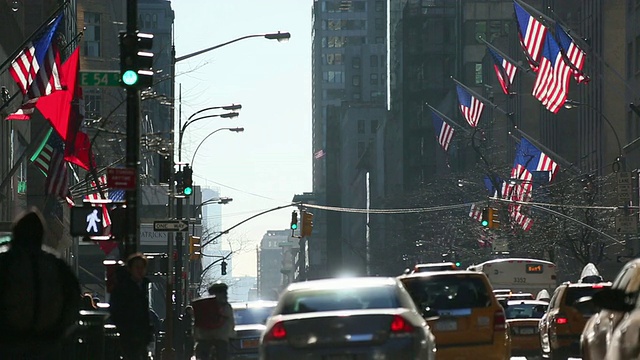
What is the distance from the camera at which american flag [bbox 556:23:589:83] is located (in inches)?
1898

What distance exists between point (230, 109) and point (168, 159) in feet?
34.5

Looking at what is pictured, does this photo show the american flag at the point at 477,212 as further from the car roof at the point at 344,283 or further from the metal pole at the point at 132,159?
the car roof at the point at 344,283

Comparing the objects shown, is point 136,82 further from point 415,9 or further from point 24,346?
point 415,9

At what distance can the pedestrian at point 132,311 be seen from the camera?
18.2 metres

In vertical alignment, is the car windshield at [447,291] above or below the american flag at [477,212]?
above

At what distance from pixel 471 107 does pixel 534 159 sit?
10255mm

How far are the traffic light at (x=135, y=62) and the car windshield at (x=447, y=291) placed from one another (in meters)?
5.56

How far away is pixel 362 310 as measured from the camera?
17516mm

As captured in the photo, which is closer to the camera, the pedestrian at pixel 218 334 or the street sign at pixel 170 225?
the pedestrian at pixel 218 334

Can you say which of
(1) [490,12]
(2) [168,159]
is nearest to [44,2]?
(2) [168,159]

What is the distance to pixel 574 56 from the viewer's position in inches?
1918

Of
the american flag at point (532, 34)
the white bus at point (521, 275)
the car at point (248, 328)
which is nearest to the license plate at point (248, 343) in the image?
the car at point (248, 328)

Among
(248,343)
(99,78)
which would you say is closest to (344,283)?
(99,78)

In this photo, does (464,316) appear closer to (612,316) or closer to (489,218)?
(612,316)
